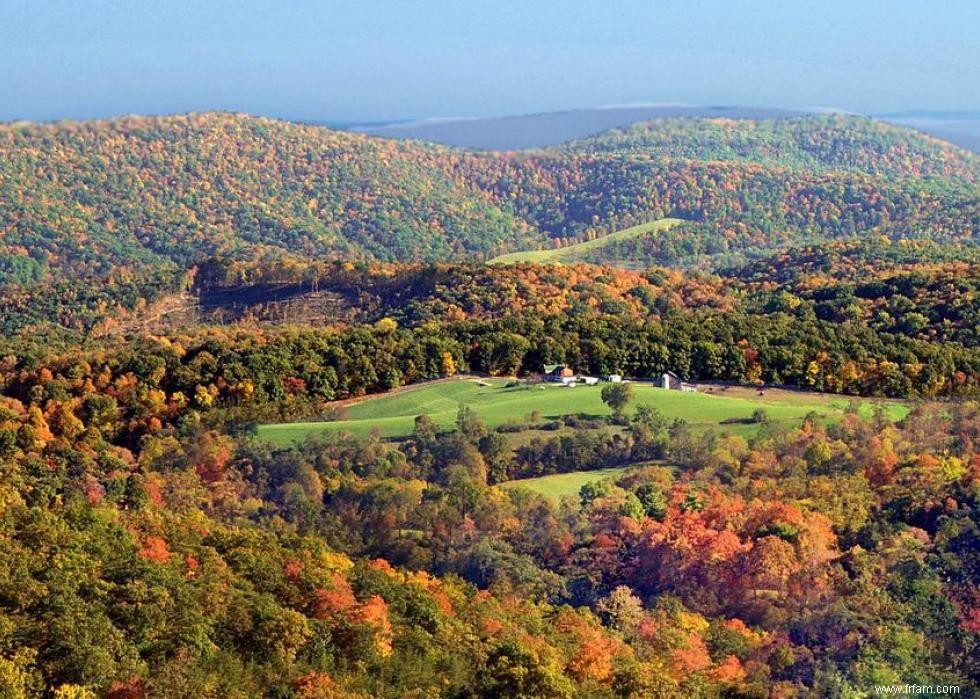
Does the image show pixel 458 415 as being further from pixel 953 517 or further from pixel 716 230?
pixel 716 230

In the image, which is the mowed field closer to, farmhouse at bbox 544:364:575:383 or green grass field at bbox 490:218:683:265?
farmhouse at bbox 544:364:575:383

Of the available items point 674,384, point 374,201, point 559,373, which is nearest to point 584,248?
point 374,201

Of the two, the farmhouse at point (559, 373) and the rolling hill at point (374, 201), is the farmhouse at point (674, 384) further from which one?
the rolling hill at point (374, 201)

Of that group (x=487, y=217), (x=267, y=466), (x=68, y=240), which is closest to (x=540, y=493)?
(x=267, y=466)

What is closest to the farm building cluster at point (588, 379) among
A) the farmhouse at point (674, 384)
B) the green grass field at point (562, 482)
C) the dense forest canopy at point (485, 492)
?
the farmhouse at point (674, 384)

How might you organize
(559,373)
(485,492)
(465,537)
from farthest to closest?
(559,373), (485,492), (465,537)

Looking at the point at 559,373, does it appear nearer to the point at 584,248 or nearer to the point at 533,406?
the point at 533,406
